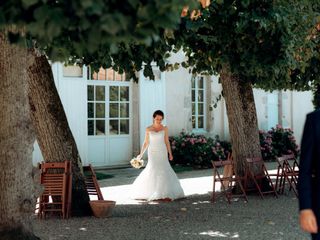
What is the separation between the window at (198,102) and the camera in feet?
60.6

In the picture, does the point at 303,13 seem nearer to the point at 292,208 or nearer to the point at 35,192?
the point at 292,208

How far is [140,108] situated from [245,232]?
9.48 metres

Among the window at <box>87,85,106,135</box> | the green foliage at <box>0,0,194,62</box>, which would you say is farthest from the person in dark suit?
the window at <box>87,85,106,135</box>

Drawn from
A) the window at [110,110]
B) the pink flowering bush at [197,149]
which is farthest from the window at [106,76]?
the pink flowering bush at [197,149]

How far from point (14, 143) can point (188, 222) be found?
3162 mm

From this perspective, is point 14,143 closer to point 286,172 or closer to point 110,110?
point 286,172

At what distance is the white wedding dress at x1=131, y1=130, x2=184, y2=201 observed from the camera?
10617 millimetres

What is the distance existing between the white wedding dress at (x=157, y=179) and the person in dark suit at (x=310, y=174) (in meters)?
6.88

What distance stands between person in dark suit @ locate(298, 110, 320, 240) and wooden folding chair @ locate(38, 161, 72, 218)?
17.3 ft

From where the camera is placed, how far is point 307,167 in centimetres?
372

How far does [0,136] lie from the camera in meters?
6.03

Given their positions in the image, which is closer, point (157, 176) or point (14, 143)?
point (14, 143)

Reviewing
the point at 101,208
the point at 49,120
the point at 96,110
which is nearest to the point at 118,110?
the point at 96,110

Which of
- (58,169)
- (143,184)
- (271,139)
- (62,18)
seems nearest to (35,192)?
(58,169)
